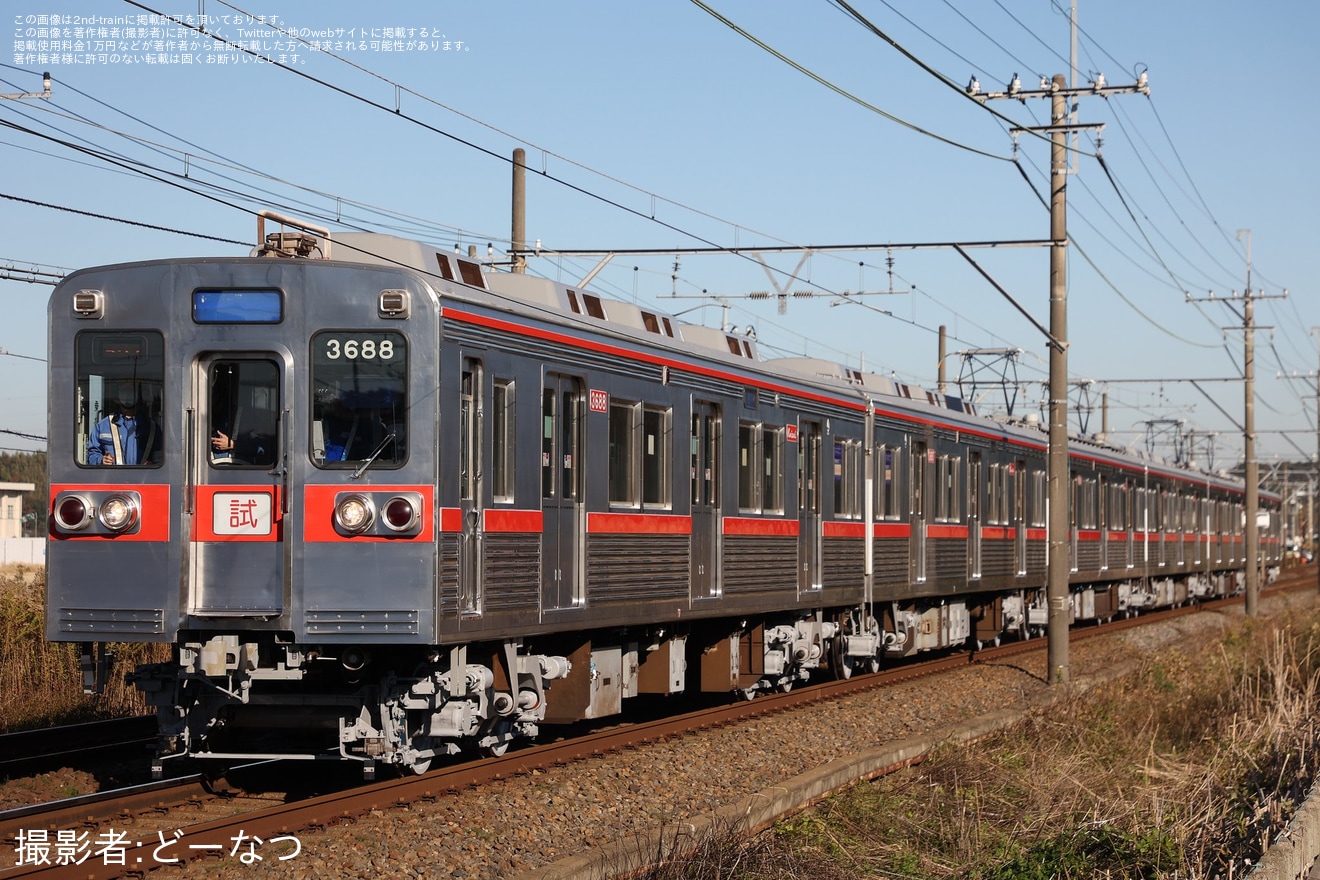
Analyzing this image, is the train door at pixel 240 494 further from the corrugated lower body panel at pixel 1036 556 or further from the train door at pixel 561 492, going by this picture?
the corrugated lower body panel at pixel 1036 556

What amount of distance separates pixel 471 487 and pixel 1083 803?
449 cm

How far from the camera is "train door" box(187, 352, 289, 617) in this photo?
349 inches

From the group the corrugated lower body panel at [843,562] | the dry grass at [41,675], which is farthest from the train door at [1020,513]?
the dry grass at [41,675]

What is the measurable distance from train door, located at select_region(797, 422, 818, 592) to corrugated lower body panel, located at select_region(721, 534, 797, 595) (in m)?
0.23

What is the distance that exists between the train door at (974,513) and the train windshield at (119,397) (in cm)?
1333

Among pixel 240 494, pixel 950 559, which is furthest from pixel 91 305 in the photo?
pixel 950 559

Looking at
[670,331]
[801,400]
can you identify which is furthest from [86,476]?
[801,400]

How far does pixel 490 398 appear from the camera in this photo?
31.5ft

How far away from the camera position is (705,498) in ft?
42.3

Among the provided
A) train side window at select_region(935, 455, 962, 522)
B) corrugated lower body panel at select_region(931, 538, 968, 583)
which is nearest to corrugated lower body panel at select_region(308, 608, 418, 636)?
corrugated lower body panel at select_region(931, 538, 968, 583)

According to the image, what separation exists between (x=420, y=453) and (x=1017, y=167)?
1057 cm

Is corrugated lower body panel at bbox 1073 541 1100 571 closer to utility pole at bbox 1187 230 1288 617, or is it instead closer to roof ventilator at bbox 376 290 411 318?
utility pole at bbox 1187 230 1288 617

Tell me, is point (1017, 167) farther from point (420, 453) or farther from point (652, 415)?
point (420, 453)

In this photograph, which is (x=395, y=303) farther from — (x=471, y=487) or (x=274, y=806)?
(x=274, y=806)
